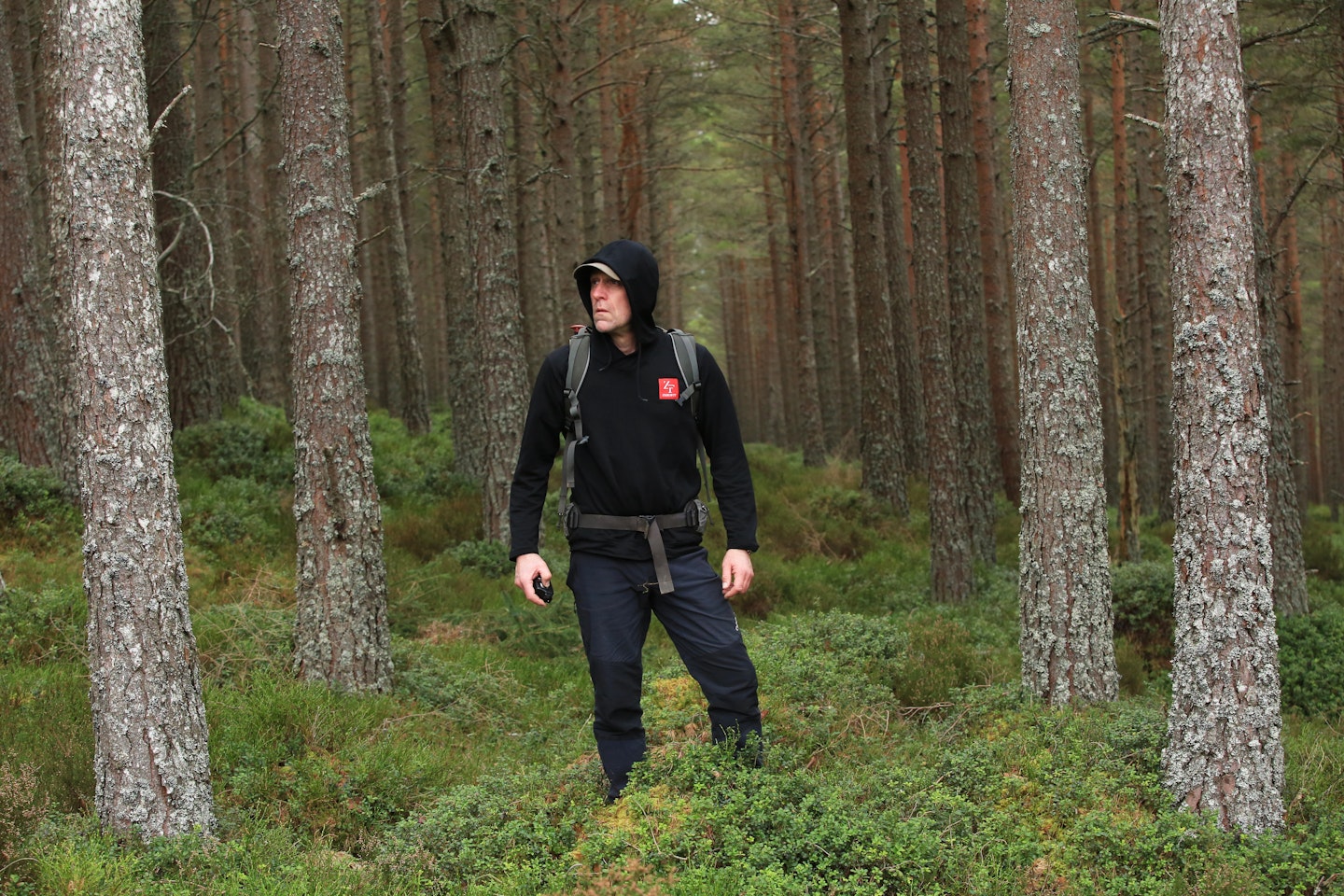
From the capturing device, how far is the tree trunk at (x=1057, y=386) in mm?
6383

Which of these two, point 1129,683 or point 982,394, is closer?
point 1129,683

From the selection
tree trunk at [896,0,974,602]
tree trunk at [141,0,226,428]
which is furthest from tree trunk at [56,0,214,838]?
tree trunk at [141,0,226,428]

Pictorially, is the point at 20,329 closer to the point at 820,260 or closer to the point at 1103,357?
the point at 820,260

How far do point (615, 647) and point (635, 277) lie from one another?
1687 millimetres

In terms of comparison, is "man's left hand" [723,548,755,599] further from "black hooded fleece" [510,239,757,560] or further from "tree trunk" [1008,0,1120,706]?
"tree trunk" [1008,0,1120,706]

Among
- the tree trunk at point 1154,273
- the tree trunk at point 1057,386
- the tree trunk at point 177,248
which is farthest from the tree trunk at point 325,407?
the tree trunk at point 1154,273

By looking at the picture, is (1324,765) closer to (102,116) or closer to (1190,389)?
(1190,389)

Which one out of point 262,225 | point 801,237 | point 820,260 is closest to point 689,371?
point 262,225

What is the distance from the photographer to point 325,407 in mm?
7008

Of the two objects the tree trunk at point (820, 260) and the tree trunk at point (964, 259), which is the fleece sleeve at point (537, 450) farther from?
the tree trunk at point (820, 260)

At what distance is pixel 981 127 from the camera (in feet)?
51.6

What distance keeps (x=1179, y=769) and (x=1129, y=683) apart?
3.82 m

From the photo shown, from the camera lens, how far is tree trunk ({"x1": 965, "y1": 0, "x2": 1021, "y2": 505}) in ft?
51.6

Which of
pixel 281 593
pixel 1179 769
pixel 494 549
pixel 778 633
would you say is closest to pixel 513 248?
pixel 494 549
